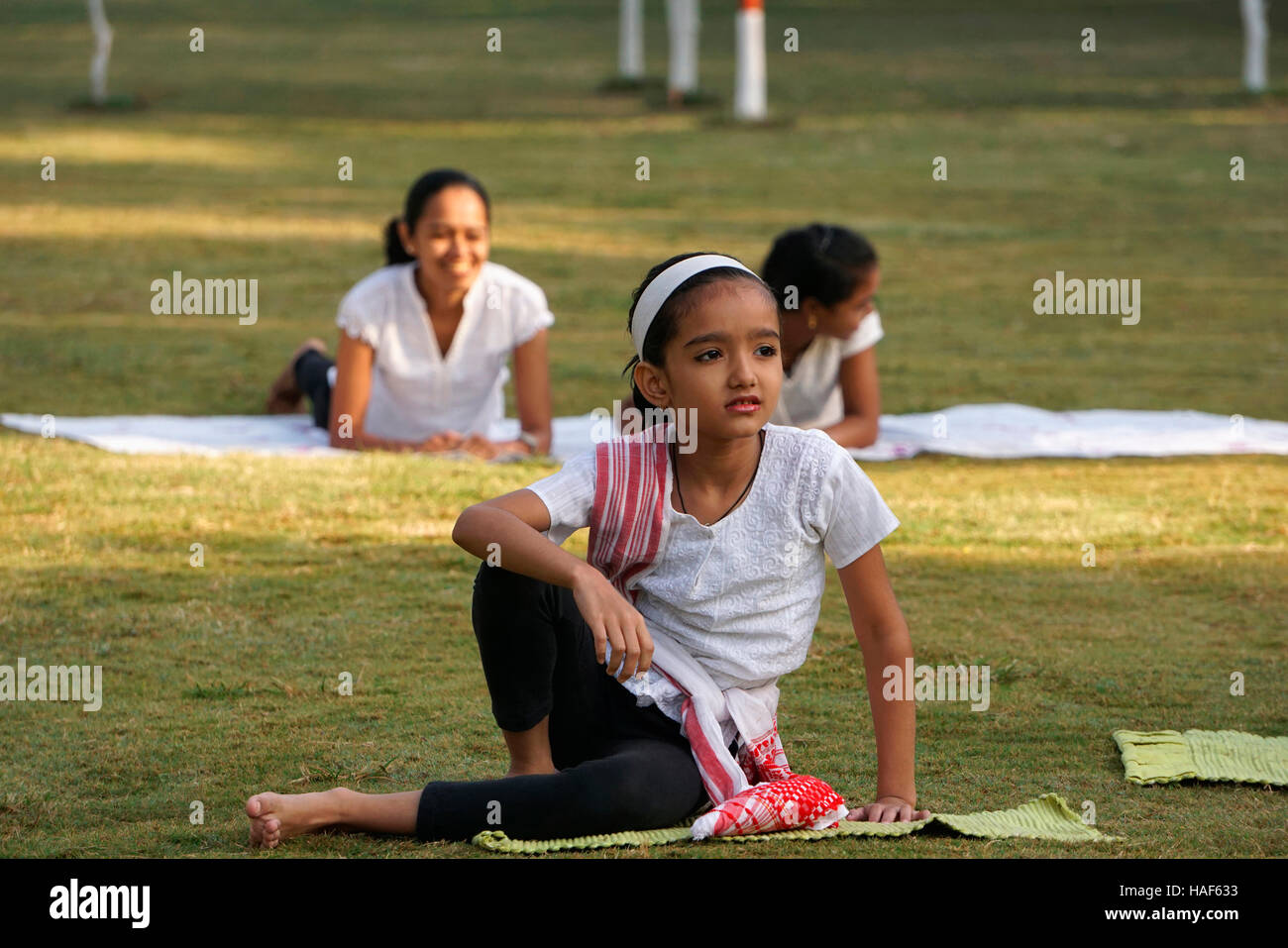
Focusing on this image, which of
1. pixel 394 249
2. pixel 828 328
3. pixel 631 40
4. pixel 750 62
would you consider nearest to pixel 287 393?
pixel 394 249

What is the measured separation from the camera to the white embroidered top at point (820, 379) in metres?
6.74

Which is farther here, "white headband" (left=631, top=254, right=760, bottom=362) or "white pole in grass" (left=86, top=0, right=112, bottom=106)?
"white pole in grass" (left=86, top=0, right=112, bottom=106)

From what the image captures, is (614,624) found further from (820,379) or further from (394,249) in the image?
(394,249)

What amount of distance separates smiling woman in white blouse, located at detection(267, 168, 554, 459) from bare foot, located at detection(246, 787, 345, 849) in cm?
371

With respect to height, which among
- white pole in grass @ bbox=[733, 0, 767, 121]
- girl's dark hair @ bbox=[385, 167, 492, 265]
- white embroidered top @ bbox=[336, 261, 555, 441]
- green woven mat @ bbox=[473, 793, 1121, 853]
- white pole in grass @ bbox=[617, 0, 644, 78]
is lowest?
green woven mat @ bbox=[473, 793, 1121, 853]

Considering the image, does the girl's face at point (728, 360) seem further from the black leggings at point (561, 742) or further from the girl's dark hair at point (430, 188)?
the girl's dark hair at point (430, 188)

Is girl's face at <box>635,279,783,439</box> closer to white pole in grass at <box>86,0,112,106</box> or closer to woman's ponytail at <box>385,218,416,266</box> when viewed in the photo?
woman's ponytail at <box>385,218,416,266</box>

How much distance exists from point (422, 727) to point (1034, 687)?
153cm

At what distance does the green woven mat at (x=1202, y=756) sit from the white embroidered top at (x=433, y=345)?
3686mm

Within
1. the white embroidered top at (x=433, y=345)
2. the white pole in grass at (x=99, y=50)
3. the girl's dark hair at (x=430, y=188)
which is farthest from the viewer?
the white pole in grass at (x=99, y=50)

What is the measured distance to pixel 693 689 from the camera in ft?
10.6

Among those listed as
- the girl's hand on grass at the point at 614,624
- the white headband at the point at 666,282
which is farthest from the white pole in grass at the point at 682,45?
the girl's hand on grass at the point at 614,624

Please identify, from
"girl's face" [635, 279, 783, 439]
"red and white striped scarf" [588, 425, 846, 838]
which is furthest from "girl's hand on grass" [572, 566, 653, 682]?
"girl's face" [635, 279, 783, 439]

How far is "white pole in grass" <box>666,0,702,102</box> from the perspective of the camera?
22047mm
